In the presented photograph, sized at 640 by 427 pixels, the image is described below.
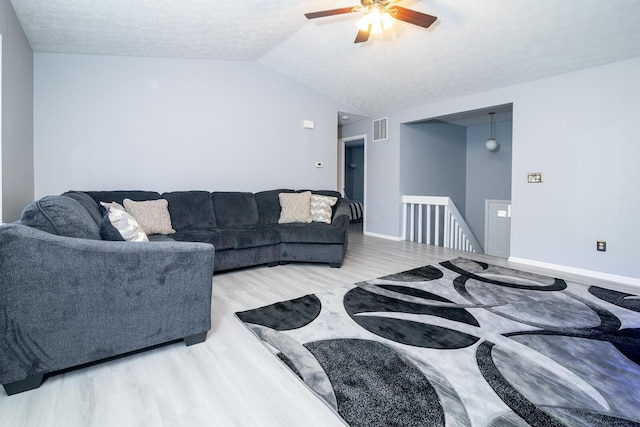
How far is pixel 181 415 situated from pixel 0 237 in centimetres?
108

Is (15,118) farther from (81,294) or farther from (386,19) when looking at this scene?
(386,19)

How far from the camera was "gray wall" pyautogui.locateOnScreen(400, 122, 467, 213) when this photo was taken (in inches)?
218

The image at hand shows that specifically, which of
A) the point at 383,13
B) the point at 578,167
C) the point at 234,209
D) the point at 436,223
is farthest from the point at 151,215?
the point at 578,167

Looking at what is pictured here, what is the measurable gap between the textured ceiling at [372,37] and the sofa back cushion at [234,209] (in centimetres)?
189

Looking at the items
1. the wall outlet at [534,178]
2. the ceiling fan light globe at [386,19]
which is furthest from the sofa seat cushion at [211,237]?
the wall outlet at [534,178]

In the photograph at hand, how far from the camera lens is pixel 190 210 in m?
3.61

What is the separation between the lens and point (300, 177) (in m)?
5.06

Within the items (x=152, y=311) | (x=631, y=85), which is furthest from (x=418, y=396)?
(x=631, y=85)

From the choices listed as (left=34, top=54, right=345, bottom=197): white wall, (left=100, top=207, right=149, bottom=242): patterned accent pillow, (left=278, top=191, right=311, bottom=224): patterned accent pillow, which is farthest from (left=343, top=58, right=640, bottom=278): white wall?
(left=100, top=207, right=149, bottom=242): patterned accent pillow

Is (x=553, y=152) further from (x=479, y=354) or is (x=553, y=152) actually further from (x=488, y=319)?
(x=479, y=354)

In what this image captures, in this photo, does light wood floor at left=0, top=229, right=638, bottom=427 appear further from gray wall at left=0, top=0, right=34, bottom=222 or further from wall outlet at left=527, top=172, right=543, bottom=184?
wall outlet at left=527, top=172, right=543, bottom=184

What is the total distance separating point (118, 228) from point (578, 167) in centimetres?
451

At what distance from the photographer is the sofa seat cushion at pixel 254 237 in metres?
3.30

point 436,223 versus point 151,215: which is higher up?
point 151,215
